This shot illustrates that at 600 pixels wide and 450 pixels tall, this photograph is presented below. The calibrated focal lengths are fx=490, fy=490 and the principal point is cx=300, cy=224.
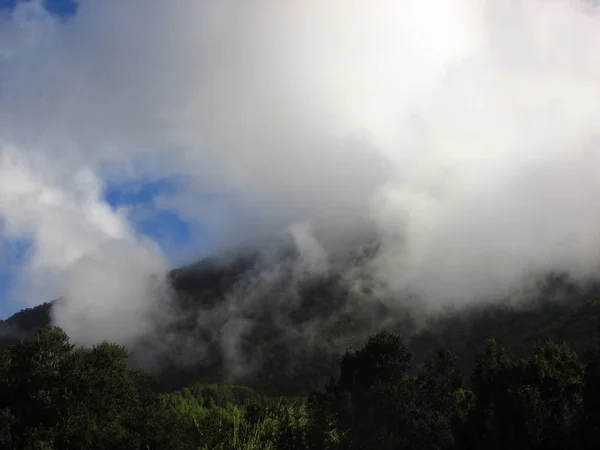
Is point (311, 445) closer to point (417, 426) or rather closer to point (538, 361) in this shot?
point (417, 426)

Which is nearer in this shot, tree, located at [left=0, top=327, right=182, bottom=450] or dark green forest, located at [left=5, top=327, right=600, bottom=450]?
dark green forest, located at [left=5, top=327, right=600, bottom=450]

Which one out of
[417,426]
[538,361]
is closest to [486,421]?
[538,361]

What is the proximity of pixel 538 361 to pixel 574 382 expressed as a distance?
4.40 meters

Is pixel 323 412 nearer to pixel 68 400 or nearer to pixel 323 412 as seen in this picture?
pixel 323 412

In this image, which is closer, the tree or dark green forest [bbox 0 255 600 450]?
dark green forest [bbox 0 255 600 450]

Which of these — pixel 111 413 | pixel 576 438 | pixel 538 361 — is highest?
pixel 111 413

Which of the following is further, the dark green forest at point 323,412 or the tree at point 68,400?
the tree at point 68,400

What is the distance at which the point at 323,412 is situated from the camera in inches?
3125

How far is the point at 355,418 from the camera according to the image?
301ft

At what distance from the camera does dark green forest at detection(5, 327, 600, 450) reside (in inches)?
2200

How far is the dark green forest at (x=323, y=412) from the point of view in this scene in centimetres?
5588

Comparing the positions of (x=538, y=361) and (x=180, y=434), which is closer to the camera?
(x=538, y=361)

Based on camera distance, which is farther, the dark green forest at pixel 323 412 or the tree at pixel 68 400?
the tree at pixel 68 400

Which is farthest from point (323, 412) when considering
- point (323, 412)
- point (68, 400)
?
point (68, 400)
